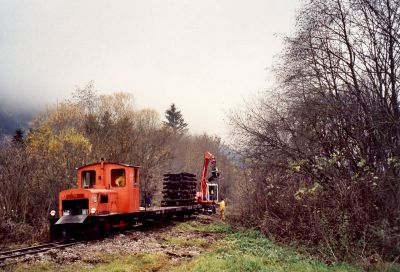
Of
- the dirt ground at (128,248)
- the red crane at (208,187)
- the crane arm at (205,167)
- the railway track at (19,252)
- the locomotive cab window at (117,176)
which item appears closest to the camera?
the railway track at (19,252)

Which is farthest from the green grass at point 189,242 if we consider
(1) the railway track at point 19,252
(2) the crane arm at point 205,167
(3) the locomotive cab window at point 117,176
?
(2) the crane arm at point 205,167

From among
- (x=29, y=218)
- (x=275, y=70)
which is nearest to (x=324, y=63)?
(x=275, y=70)

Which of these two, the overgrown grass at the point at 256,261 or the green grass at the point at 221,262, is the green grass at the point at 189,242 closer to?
the green grass at the point at 221,262

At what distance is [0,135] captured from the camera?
16547 mm

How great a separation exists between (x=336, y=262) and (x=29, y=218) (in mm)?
11138

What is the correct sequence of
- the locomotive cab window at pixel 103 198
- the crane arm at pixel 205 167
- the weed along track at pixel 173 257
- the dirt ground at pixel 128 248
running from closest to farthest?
1. the weed along track at pixel 173 257
2. the dirt ground at pixel 128 248
3. the locomotive cab window at pixel 103 198
4. the crane arm at pixel 205 167

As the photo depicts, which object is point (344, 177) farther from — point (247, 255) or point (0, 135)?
point (0, 135)

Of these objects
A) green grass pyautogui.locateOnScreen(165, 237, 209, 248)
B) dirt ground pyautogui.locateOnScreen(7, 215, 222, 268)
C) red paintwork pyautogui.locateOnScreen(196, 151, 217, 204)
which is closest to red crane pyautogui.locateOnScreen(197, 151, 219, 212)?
red paintwork pyautogui.locateOnScreen(196, 151, 217, 204)

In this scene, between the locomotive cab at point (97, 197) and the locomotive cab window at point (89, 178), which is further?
the locomotive cab window at point (89, 178)

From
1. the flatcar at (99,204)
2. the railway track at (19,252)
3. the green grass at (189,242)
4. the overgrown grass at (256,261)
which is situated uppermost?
the flatcar at (99,204)

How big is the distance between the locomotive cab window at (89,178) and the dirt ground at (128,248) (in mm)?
2418

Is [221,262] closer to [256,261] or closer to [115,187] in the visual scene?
[256,261]

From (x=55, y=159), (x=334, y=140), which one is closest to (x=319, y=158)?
(x=334, y=140)

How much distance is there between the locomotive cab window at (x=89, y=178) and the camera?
53.1ft
